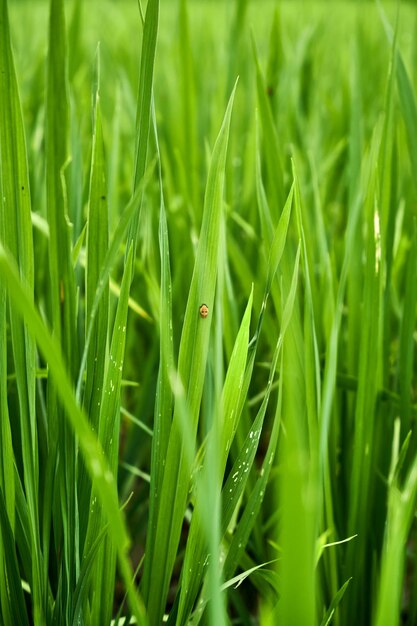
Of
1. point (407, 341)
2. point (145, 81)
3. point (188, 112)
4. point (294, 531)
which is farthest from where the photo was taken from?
point (188, 112)

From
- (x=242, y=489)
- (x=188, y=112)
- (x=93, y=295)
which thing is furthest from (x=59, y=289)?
(x=188, y=112)

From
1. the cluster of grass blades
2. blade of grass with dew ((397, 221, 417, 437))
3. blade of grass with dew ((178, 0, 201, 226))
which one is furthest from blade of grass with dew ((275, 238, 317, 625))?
blade of grass with dew ((178, 0, 201, 226))

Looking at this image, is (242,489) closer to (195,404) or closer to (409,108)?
(195,404)

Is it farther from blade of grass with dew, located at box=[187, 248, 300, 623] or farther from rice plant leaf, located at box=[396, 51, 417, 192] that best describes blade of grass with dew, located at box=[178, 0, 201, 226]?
blade of grass with dew, located at box=[187, 248, 300, 623]

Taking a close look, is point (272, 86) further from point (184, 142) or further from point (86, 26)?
point (86, 26)

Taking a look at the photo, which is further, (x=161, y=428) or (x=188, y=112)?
(x=188, y=112)

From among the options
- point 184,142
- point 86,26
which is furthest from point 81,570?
point 86,26
